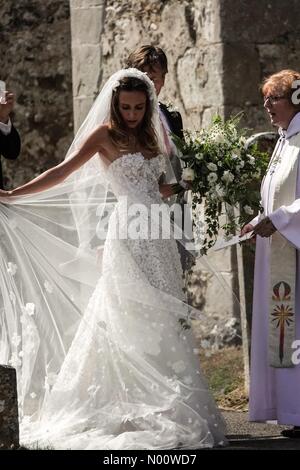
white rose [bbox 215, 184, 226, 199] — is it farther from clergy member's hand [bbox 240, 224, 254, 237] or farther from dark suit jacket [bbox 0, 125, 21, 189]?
dark suit jacket [bbox 0, 125, 21, 189]

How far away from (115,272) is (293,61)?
326cm

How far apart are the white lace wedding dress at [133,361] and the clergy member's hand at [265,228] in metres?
0.46

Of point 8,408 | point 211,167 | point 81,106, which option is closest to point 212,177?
point 211,167

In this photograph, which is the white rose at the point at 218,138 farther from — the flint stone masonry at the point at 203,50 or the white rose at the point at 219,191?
the flint stone masonry at the point at 203,50

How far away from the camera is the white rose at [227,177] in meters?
7.40

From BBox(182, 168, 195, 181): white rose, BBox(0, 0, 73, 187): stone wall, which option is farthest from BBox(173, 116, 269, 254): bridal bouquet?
BBox(0, 0, 73, 187): stone wall

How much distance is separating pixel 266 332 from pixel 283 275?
33 cm

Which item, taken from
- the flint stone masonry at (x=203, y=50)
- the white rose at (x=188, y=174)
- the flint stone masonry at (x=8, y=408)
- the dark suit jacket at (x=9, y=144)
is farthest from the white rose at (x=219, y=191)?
the flint stone masonry at (x=203, y=50)

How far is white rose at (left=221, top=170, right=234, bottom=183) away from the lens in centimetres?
740

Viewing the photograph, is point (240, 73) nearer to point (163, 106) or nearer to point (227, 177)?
point (163, 106)

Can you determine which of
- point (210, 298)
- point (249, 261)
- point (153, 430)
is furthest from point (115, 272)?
point (210, 298)

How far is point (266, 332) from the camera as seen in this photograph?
775 cm

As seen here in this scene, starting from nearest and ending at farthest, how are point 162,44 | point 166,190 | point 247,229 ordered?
point 166,190
point 247,229
point 162,44

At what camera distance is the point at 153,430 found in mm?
Result: 6855
